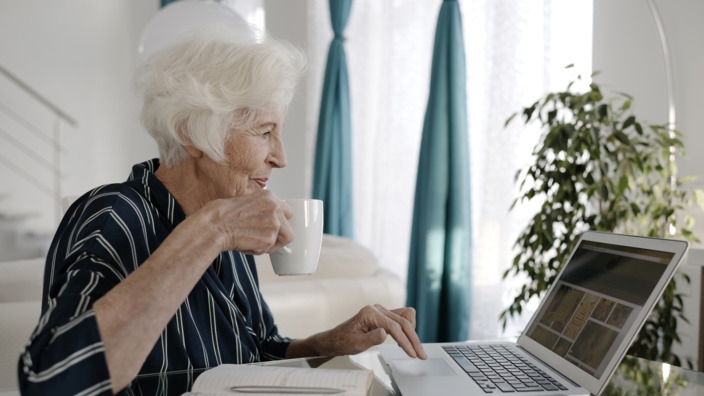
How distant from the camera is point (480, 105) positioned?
10.9 ft

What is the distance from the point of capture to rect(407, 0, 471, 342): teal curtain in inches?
123

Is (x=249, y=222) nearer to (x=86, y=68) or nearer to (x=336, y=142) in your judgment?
(x=336, y=142)

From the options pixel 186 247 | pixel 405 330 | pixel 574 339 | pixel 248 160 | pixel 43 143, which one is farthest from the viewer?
pixel 43 143

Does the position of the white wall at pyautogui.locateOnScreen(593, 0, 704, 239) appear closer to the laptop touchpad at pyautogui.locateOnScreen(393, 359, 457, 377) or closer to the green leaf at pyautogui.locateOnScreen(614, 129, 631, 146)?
the green leaf at pyautogui.locateOnScreen(614, 129, 631, 146)

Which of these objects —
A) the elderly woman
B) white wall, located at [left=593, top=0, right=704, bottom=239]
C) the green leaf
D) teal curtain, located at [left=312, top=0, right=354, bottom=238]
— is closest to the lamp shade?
teal curtain, located at [left=312, top=0, right=354, bottom=238]

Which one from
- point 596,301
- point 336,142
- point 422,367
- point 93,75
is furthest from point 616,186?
point 93,75

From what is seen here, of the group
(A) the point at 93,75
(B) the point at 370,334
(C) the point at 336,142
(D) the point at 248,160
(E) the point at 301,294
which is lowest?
(E) the point at 301,294

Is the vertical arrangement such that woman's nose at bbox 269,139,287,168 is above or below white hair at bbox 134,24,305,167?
below

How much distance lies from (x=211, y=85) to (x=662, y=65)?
2.07 meters

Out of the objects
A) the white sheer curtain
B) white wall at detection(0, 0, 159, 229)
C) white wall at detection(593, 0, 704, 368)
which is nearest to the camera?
white wall at detection(593, 0, 704, 368)

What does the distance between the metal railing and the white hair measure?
4809mm

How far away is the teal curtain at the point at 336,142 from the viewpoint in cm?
418

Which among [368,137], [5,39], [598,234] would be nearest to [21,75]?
[5,39]

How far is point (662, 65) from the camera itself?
97.2 inches
